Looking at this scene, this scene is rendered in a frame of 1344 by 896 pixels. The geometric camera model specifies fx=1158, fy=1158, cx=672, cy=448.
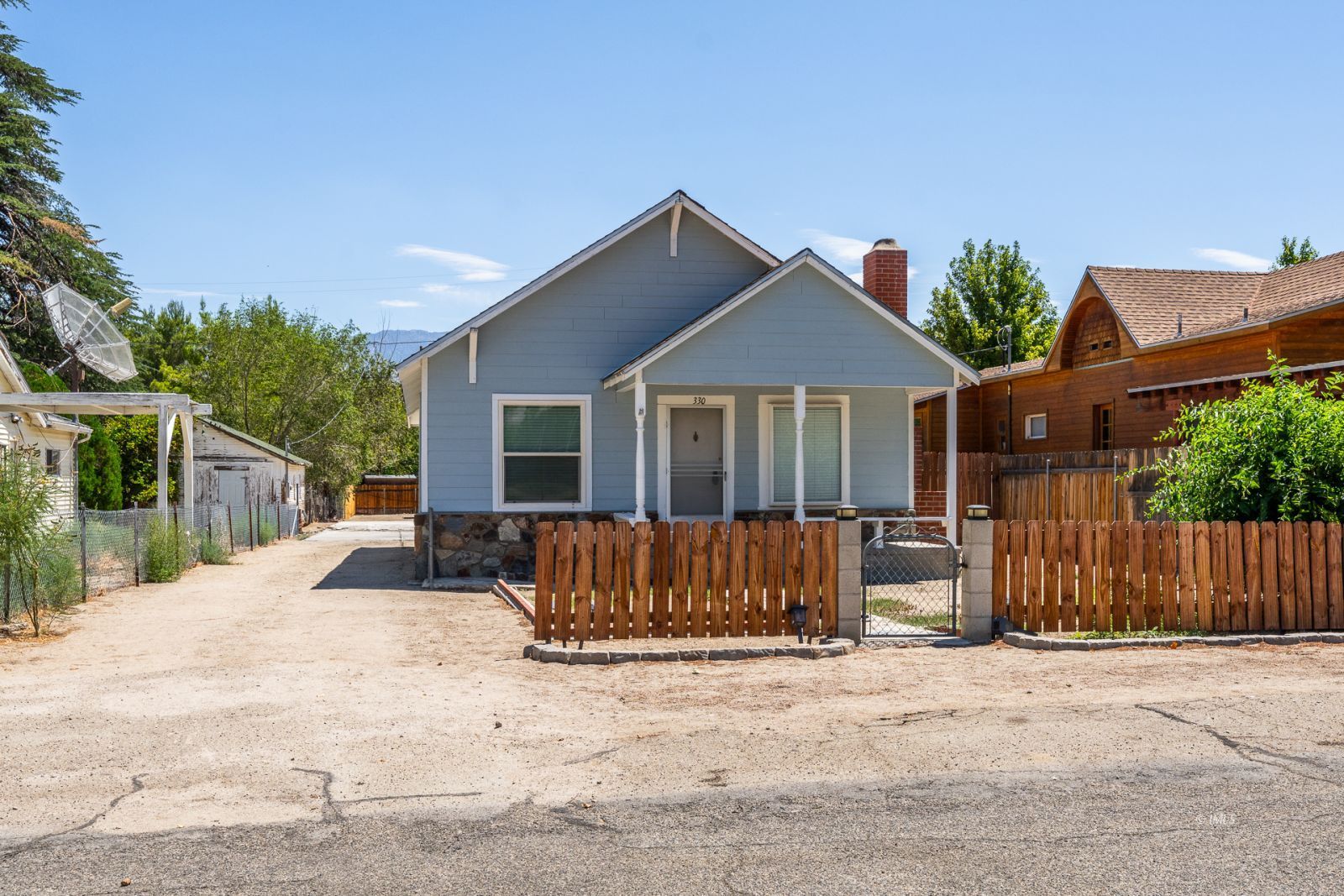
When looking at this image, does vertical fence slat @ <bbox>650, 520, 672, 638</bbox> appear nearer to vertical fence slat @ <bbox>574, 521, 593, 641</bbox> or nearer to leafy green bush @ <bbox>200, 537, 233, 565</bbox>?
vertical fence slat @ <bbox>574, 521, 593, 641</bbox>

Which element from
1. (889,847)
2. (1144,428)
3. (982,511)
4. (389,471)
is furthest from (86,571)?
(389,471)

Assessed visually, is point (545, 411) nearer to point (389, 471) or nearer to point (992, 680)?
point (992, 680)

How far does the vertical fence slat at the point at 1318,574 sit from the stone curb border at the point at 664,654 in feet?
16.8

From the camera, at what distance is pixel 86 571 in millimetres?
15695

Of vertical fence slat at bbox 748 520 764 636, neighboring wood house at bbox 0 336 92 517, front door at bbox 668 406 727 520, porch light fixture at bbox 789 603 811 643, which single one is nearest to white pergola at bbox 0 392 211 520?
neighboring wood house at bbox 0 336 92 517

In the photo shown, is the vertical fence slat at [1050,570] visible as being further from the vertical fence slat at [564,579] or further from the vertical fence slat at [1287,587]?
the vertical fence slat at [564,579]

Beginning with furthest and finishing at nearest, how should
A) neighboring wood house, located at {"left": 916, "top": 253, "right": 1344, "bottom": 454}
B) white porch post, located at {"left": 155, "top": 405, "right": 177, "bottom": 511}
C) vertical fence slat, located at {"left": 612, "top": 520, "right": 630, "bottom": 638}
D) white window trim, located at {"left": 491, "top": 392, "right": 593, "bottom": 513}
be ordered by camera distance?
neighboring wood house, located at {"left": 916, "top": 253, "right": 1344, "bottom": 454} < white porch post, located at {"left": 155, "top": 405, "right": 177, "bottom": 511} < white window trim, located at {"left": 491, "top": 392, "right": 593, "bottom": 513} < vertical fence slat, located at {"left": 612, "top": 520, "right": 630, "bottom": 638}

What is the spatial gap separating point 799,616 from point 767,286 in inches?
265

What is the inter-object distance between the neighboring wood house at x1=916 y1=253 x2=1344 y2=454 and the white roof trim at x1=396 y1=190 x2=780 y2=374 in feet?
15.9

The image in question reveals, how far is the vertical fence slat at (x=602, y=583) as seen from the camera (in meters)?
10.9

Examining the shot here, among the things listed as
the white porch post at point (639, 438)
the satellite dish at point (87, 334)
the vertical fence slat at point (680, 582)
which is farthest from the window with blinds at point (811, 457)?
the satellite dish at point (87, 334)

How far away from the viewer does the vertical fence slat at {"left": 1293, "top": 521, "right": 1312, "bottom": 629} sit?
11.9 m

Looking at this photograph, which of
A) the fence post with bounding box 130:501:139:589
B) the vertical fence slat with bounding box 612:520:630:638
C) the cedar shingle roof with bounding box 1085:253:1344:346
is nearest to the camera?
the vertical fence slat with bounding box 612:520:630:638

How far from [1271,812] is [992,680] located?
375 centimetres
